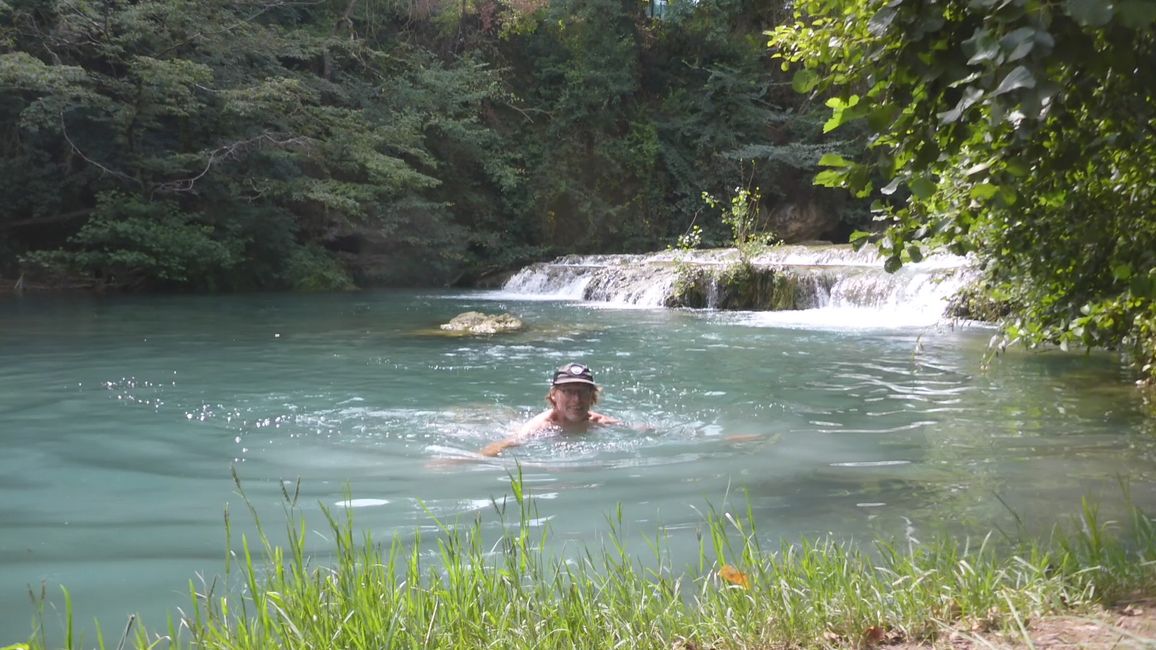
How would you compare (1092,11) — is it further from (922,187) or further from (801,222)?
(801,222)

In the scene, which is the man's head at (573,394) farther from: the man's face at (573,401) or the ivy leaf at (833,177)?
the ivy leaf at (833,177)

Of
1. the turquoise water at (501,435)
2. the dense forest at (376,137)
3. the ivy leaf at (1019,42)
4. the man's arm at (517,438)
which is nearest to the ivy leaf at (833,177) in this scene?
the ivy leaf at (1019,42)

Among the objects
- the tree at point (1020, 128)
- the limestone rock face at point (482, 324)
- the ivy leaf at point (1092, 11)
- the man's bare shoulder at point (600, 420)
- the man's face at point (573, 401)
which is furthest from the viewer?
the limestone rock face at point (482, 324)

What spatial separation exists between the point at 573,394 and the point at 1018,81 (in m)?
4.28

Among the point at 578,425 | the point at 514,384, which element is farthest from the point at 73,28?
the point at 578,425

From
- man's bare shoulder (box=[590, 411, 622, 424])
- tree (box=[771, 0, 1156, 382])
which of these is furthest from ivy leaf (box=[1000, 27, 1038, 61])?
man's bare shoulder (box=[590, 411, 622, 424])

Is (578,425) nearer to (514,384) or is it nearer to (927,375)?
(514,384)

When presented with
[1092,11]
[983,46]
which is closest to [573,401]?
[983,46]

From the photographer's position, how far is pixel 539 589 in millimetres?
2660

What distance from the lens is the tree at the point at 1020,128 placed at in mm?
1917

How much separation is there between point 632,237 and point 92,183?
554 inches

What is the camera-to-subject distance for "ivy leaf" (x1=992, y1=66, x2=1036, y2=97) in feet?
5.86

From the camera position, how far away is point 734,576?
286cm

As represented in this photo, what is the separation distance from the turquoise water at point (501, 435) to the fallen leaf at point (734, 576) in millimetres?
819
